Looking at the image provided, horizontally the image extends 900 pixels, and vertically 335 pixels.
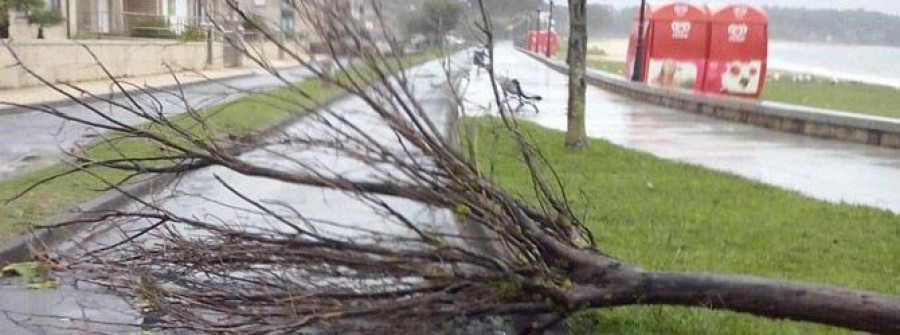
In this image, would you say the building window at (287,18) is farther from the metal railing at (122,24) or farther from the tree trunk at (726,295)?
the metal railing at (122,24)

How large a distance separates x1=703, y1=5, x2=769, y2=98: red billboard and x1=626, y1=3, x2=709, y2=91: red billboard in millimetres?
293

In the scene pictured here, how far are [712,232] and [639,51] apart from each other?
25219 mm

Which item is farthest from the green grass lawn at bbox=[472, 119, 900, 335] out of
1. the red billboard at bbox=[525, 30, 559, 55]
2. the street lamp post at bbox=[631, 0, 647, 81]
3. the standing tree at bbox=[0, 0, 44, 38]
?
the red billboard at bbox=[525, 30, 559, 55]

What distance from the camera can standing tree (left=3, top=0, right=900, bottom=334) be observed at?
4758mm

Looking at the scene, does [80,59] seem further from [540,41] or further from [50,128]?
[540,41]

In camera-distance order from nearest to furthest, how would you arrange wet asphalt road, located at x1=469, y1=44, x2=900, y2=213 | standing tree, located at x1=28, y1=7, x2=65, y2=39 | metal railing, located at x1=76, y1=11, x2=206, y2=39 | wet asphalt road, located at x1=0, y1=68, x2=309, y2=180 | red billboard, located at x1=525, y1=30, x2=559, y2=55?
1. wet asphalt road, located at x1=0, y1=68, x2=309, y2=180
2. wet asphalt road, located at x1=469, y1=44, x2=900, y2=213
3. standing tree, located at x1=28, y1=7, x2=65, y2=39
4. metal railing, located at x1=76, y1=11, x2=206, y2=39
5. red billboard, located at x1=525, y1=30, x2=559, y2=55

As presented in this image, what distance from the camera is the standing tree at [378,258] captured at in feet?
15.6

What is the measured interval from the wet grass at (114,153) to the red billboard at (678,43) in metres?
17.1

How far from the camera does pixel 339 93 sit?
5.37m

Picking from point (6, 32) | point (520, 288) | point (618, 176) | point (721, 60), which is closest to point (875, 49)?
point (721, 60)

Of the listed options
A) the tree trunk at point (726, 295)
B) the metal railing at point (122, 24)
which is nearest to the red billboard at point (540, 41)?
the metal railing at point (122, 24)

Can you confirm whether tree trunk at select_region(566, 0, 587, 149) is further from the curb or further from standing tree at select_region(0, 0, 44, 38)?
standing tree at select_region(0, 0, 44, 38)

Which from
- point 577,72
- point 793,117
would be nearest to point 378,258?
point 577,72

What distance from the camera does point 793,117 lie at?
19.0 metres
